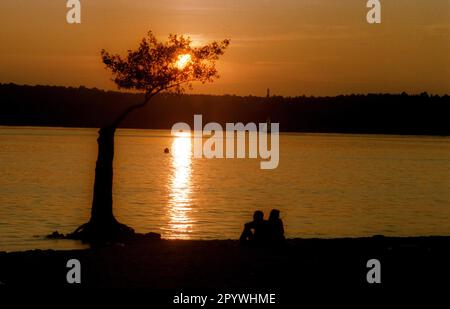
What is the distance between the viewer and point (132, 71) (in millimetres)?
29859

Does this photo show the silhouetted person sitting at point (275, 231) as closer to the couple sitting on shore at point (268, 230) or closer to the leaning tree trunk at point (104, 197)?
the couple sitting on shore at point (268, 230)

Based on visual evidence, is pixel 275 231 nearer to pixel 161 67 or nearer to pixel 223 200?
pixel 161 67

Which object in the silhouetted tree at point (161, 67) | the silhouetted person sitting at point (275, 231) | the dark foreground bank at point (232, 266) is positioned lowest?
the dark foreground bank at point (232, 266)

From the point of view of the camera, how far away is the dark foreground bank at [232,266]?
17422mm

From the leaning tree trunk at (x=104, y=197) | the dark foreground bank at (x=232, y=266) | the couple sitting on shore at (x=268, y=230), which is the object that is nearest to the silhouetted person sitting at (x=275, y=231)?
the couple sitting on shore at (x=268, y=230)

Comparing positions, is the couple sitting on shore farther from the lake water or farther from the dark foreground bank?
the lake water

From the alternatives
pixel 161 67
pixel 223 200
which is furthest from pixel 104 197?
pixel 223 200

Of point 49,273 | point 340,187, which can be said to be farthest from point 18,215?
point 340,187

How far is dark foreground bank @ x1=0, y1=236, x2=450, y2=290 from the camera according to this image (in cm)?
1742

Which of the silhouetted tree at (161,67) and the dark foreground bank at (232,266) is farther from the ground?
the silhouetted tree at (161,67)

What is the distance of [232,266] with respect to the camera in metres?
19.7

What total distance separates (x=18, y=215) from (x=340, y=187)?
45.5 m

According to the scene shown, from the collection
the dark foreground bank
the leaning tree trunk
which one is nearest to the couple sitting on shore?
the dark foreground bank
